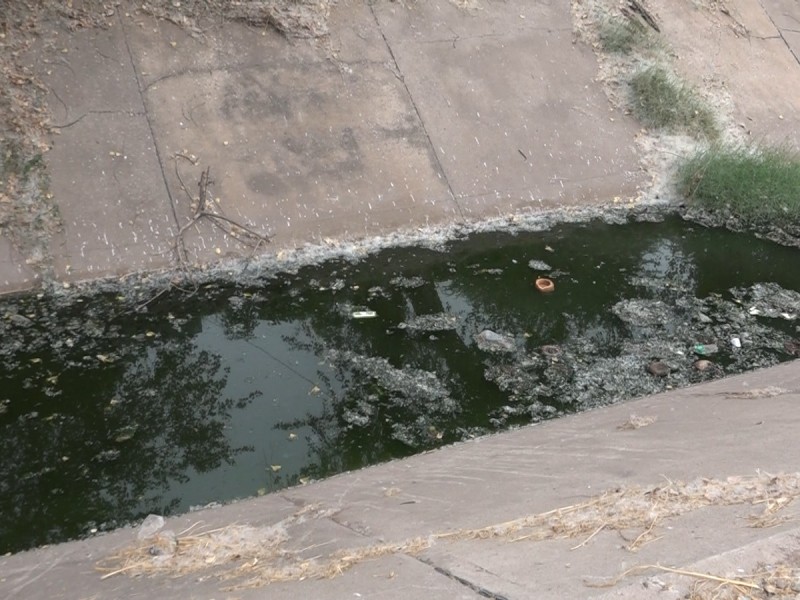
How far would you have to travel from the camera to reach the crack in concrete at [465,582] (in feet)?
10.9

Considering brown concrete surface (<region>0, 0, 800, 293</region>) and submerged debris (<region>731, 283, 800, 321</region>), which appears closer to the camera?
brown concrete surface (<region>0, 0, 800, 293</region>)

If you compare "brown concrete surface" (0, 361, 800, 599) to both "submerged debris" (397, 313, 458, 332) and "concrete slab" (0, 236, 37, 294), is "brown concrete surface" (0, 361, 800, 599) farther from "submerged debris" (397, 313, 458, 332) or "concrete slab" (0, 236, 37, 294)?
"concrete slab" (0, 236, 37, 294)

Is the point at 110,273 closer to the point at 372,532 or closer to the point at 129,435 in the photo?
the point at 129,435

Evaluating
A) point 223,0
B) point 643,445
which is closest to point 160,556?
point 643,445

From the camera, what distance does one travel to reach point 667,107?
9711 millimetres

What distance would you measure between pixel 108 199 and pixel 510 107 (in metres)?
4.08

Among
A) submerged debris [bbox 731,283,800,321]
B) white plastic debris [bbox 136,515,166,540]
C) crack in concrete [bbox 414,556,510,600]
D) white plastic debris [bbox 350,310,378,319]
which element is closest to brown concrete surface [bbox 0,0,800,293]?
white plastic debris [bbox 350,310,378,319]

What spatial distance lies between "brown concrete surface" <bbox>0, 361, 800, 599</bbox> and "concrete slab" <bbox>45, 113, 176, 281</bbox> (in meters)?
2.72

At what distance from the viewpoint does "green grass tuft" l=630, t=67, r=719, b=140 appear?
9.66m

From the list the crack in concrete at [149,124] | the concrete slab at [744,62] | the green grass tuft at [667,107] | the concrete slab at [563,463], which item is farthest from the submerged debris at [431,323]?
the concrete slab at [744,62]

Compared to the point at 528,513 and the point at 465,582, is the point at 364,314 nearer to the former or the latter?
the point at 528,513

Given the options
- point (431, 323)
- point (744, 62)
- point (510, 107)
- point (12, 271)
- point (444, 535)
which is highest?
point (744, 62)

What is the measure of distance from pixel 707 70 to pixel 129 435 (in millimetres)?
8004

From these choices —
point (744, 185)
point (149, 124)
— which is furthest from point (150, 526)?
point (744, 185)
